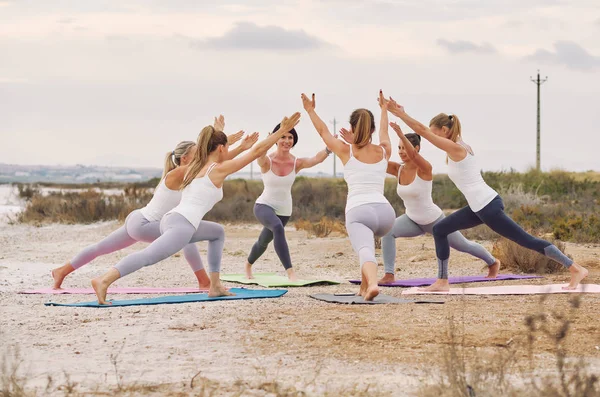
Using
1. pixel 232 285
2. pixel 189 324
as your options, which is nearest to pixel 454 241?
pixel 232 285

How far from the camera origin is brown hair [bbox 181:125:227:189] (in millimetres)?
10281

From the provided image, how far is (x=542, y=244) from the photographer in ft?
34.9

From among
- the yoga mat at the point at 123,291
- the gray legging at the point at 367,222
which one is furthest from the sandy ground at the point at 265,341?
the gray legging at the point at 367,222

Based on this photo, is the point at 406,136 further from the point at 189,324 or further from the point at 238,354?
the point at 238,354

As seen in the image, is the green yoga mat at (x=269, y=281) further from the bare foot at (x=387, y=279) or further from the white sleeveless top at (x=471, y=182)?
the white sleeveless top at (x=471, y=182)

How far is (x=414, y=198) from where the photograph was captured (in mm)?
11805

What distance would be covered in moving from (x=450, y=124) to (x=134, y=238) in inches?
150

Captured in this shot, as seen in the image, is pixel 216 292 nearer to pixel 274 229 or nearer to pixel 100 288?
pixel 100 288

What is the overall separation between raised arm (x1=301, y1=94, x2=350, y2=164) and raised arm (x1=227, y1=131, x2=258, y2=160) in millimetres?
706

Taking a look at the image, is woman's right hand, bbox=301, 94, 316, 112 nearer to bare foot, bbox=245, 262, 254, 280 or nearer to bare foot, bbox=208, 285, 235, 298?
bare foot, bbox=208, 285, 235, 298

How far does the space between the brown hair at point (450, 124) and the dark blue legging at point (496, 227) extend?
809mm

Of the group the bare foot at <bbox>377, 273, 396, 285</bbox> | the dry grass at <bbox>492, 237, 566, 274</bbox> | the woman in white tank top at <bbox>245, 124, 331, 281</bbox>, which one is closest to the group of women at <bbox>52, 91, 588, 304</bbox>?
the bare foot at <bbox>377, 273, 396, 285</bbox>

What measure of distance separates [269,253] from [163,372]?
12501 mm

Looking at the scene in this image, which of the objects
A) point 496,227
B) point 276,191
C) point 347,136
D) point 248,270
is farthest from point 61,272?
point 496,227
